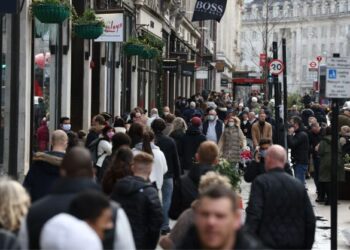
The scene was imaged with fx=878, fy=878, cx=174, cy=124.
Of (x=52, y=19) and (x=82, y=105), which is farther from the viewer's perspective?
(x=82, y=105)

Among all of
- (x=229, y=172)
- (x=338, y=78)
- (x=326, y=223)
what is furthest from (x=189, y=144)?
(x=338, y=78)

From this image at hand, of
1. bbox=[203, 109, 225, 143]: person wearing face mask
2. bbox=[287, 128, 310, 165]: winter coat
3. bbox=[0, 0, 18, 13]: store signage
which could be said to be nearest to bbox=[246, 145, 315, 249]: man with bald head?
bbox=[0, 0, 18, 13]: store signage

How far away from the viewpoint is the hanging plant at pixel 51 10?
1420 cm

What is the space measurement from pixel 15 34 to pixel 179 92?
1246 inches

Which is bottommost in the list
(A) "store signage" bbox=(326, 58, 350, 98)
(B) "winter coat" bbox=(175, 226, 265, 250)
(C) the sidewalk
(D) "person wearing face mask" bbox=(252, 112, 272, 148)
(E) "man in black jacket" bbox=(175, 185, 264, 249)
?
(C) the sidewalk

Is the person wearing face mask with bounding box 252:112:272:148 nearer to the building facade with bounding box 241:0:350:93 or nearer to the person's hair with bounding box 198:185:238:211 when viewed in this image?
the person's hair with bounding box 198:185:238:211

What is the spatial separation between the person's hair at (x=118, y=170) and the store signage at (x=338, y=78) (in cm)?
372

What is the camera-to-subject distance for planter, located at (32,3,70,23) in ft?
46.6

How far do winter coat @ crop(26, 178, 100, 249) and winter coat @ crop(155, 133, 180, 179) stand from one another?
665cm

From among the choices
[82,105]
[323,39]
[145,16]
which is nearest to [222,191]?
[82,105]

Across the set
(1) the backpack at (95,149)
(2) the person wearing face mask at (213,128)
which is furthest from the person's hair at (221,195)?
(2) the person wearing face mask at (213,128)

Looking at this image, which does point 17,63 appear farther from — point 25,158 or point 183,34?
point 183,34

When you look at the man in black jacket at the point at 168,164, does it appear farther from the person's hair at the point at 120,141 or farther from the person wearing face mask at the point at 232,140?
the person wearing face mask at the point at 232,140

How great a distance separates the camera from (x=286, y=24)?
144m
